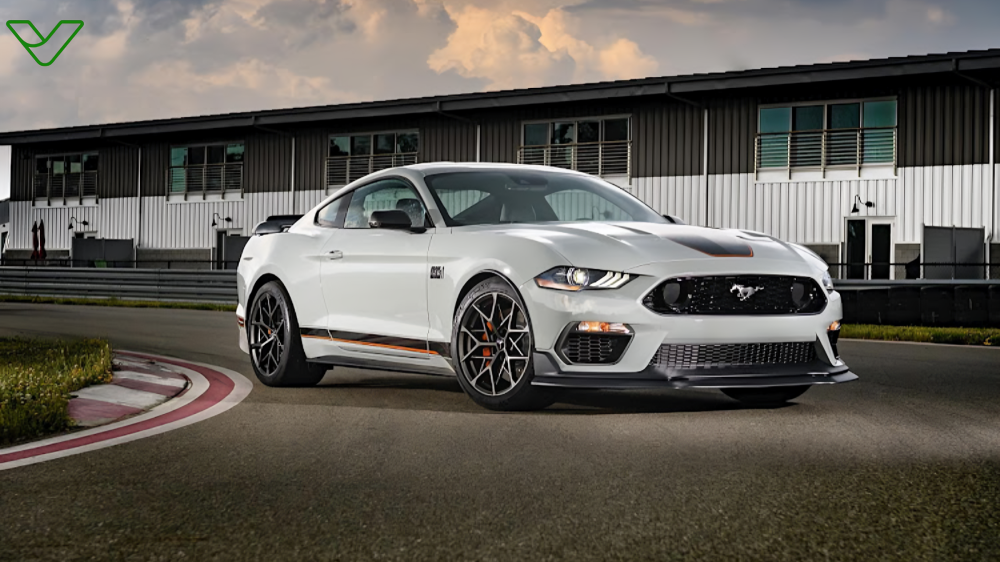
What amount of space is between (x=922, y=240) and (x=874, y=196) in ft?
5.54

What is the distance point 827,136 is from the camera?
2656 centimetres

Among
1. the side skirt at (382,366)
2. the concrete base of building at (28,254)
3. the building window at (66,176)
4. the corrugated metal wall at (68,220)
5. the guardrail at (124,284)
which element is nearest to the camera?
the side skirt at (382,366)

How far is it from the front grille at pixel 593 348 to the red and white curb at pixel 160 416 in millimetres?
2272

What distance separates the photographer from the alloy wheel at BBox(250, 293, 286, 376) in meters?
8.34

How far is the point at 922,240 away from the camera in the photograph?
25109 mm

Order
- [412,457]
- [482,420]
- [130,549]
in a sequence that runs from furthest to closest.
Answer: [482,420] → [412,457] → [130,549]

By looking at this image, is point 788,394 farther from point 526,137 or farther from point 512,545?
point 526,137

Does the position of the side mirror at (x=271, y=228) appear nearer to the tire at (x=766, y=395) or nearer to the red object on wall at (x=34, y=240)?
the tire at (x=766, y=395)

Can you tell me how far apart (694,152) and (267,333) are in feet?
70.4

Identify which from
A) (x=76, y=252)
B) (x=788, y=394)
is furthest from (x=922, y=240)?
(x=76, y=252)

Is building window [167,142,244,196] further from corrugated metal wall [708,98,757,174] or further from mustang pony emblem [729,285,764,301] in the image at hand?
mustang pony emblem [729,285,764,301]

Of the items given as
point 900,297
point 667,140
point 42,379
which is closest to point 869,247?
point 667,140

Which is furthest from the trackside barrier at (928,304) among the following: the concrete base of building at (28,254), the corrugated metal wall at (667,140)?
the concrete base of building at (28,254)

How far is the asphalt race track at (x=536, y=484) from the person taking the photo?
375 cm
